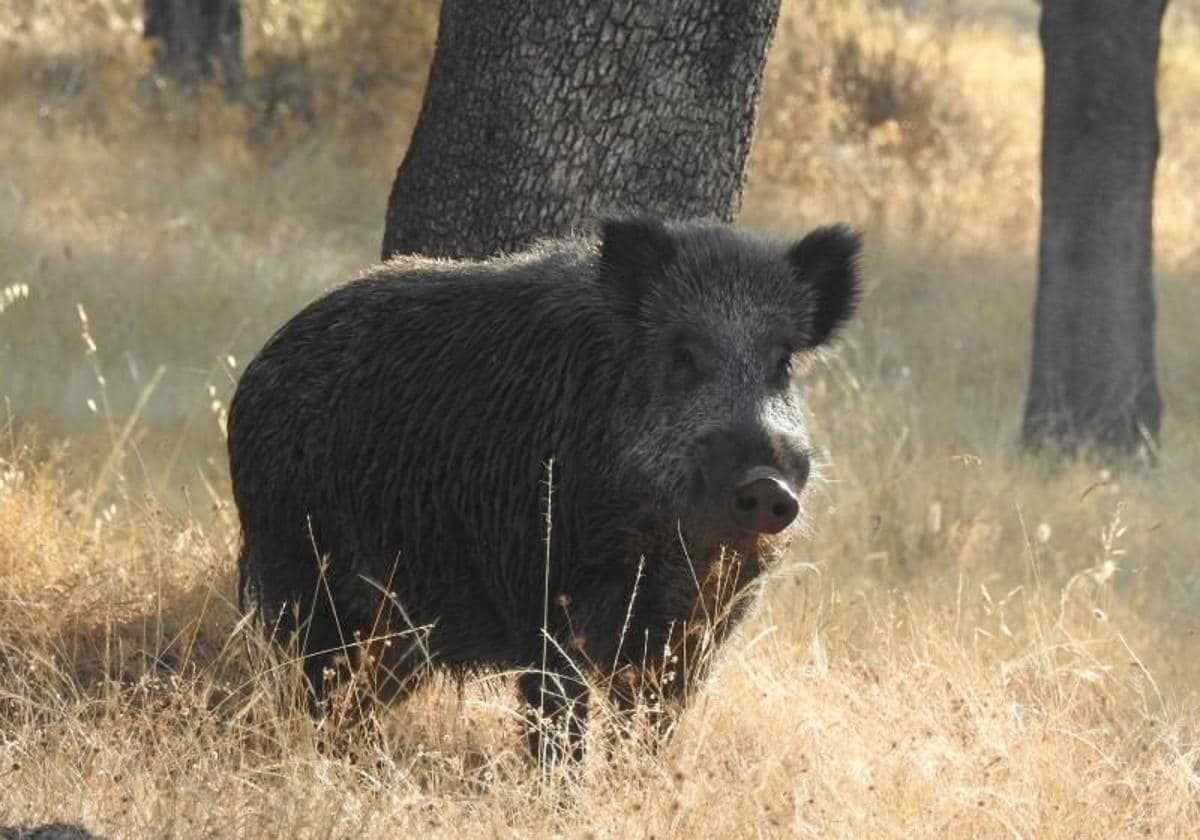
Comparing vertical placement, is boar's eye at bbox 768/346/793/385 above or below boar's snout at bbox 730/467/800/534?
above

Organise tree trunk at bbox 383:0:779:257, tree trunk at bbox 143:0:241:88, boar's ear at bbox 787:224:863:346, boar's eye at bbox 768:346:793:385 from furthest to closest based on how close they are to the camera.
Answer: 1. tree trunk at bbox 143:0:241:88
2. tree trunk at bbox 383:0:779:257
3. boar's ear at bbox 787:224:863:346
4. boar's eye at bbox 768:346:793:385

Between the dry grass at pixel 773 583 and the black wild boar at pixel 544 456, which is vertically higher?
the black wild boar at pixel 544 456

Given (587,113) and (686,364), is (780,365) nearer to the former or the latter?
(686,364)

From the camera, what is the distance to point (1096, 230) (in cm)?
1038

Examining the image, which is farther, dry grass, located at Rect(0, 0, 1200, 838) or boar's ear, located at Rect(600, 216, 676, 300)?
boar's ear, located at Rect(600, 216, 676, 300)

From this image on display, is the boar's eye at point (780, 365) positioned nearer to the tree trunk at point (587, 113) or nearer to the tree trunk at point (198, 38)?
the tree trunk at point (587, 113)

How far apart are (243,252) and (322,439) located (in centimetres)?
667

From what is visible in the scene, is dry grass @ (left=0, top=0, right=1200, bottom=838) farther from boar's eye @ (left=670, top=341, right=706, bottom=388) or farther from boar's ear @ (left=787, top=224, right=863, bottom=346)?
boar's eye @ (left=670, top=341, right=706, bottom=388)

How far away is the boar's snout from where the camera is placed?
4355mm

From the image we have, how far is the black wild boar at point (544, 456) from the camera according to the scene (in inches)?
186

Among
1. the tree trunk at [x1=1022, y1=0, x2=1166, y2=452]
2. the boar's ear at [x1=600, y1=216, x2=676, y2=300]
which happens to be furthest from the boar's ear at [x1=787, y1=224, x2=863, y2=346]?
the tree trunk at [x1=1022, y1=0, x2=1166, y2=452]

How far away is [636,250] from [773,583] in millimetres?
1968

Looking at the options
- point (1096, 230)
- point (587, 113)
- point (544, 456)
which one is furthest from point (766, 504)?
point (1096, 230)

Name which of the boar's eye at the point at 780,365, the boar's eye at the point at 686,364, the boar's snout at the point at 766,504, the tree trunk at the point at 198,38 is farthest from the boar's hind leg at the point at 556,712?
the tree trunk at the point at 198,38
